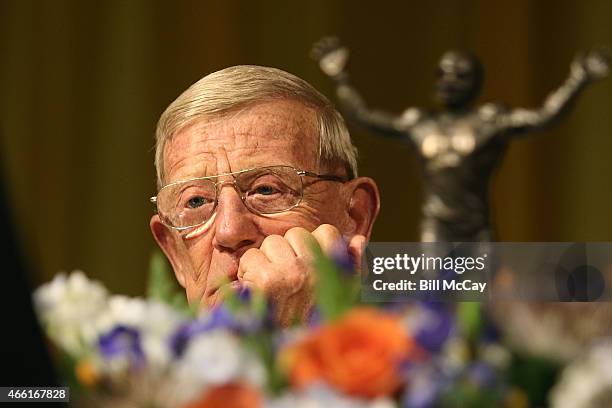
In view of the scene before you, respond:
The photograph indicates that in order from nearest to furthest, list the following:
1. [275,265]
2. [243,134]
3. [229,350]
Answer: [229,350] < [275,265] < [243,134]

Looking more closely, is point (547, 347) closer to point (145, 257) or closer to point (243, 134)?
point (243, 134)

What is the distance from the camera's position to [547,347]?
16.1 inches

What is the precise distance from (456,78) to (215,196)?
35cm

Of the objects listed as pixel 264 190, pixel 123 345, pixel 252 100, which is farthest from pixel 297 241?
pixel 123 345

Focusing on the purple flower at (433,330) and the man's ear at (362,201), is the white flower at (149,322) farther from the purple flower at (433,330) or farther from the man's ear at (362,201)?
the man's ear at (362,201)

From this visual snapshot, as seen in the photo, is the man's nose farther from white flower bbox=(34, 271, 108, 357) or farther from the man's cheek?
white flower bbox=(34, 271, 108, 357)

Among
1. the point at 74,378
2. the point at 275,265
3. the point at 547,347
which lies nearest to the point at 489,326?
the point at 547,347

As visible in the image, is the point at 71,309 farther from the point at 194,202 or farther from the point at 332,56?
the point at 332,56

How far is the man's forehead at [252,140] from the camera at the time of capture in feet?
4.61

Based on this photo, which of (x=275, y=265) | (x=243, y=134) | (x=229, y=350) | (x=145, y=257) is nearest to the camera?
(x=229, y=350)

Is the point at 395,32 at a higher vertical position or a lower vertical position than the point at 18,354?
higher

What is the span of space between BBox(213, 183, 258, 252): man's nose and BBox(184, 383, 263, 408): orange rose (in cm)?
90

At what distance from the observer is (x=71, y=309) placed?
0.51 meters

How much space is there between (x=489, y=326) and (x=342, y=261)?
0.06 metres
